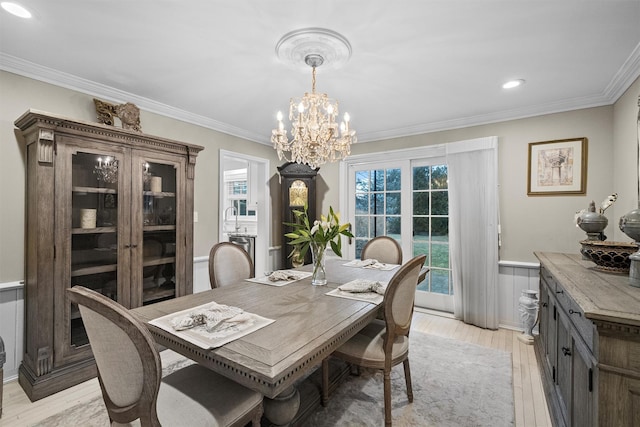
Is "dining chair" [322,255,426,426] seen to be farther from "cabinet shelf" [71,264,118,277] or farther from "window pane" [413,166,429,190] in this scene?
"window pane" [413,166,429,190]

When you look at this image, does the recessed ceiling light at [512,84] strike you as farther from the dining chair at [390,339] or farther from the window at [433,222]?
the dining chair at [390,339]

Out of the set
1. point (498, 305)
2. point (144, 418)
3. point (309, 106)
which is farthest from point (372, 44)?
point (498, 305)

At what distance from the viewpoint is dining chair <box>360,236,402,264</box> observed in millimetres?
3059

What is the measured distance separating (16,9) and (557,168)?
14.4ft

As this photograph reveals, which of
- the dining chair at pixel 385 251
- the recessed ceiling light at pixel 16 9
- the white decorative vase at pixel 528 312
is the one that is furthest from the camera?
the dining chair at pixel 385 251

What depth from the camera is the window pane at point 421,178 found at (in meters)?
3.83

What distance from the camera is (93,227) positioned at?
7.66 feet

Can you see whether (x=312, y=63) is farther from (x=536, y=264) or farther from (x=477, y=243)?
(x=536, y=264)

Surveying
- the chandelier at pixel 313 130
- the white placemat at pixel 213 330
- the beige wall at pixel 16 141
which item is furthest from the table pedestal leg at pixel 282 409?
the beige wall at pixel 16 141

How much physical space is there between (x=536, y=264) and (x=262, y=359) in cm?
325

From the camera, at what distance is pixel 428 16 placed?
1.65 meters

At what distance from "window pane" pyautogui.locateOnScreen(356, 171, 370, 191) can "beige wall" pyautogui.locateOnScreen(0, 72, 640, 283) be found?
0.32 m

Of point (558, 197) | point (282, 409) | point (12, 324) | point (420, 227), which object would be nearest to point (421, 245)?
point (420, 227)

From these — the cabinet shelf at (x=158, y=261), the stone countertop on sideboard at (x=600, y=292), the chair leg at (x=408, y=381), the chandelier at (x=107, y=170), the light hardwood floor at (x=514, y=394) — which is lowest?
the light hardwood floor at (x=514, y=394)
